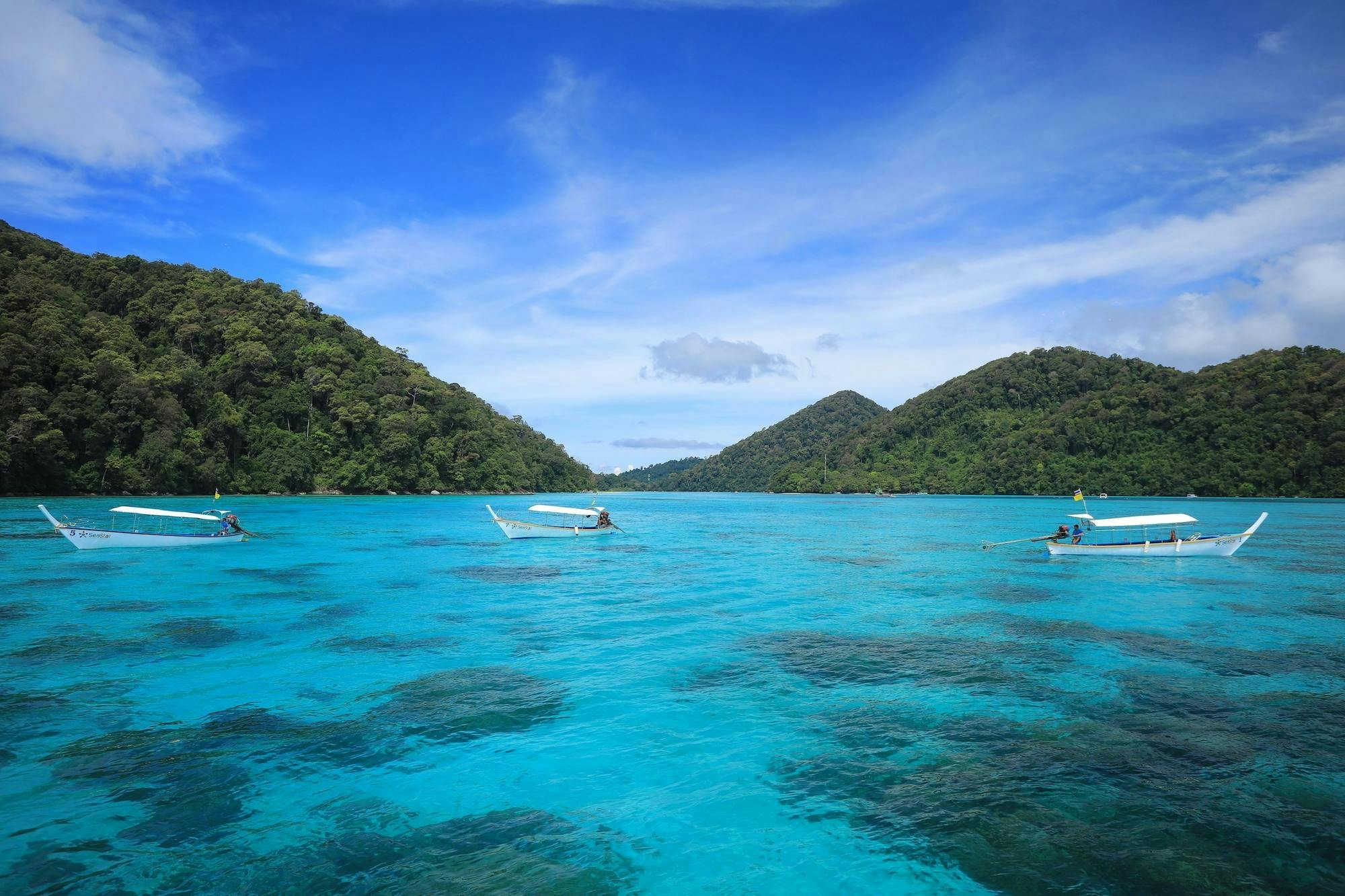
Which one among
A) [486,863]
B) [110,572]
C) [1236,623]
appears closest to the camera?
[486,863]

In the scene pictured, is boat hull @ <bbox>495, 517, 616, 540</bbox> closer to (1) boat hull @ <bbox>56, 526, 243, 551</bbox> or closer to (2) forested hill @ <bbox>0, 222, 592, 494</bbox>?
(1) boat hull @ <bbox>56, 526, 243, 551</bbox>

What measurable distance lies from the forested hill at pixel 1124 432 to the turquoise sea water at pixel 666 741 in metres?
114

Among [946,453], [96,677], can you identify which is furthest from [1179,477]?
[96,677]

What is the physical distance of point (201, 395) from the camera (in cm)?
8519

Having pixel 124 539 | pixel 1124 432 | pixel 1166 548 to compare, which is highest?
pixel 1124 432

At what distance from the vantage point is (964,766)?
9055 millimetres

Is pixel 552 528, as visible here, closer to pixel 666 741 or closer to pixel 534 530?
pixel 534 530

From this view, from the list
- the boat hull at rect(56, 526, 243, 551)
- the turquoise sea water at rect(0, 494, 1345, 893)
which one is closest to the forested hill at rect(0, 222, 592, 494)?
the boat hull at rect(56, 526, 243, 551)

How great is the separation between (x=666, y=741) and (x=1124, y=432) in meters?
156

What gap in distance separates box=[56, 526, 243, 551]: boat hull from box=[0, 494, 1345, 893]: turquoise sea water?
11260 mm

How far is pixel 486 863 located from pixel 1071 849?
6.11 m

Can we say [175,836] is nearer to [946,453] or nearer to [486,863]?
[486,863]

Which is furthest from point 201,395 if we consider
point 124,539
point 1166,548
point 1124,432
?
point 1124,432

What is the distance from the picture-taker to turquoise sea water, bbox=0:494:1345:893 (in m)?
6.77
